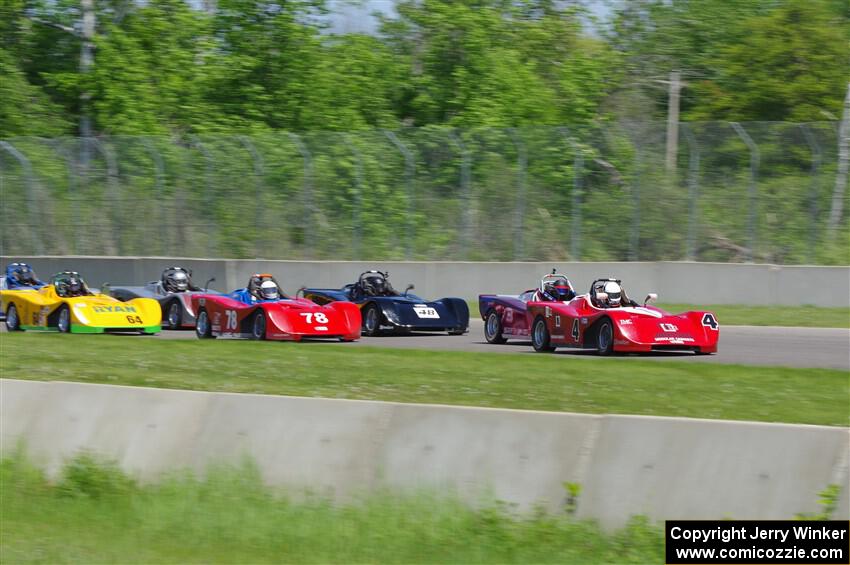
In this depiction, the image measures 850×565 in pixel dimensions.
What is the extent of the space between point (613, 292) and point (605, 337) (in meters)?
0.64

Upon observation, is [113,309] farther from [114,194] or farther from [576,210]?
[576,210]

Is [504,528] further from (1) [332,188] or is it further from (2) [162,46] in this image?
(2) [162,46]

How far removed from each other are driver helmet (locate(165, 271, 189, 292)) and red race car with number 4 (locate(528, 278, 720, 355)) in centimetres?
693

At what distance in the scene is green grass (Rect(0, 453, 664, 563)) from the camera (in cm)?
713

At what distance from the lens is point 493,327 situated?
18.7m

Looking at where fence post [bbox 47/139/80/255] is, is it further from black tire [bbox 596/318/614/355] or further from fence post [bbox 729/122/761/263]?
black tire [bbox 596/318/614/355]

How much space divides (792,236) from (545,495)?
1834cm

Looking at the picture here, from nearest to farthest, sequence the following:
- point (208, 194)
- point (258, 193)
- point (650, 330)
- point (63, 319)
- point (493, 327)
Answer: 1. point (650, 330)
2. point (493, 327)
3. point (63, 319)
4. point (258, 193)
5. point (208, 194)

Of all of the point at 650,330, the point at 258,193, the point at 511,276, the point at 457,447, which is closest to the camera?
the point at 457,447

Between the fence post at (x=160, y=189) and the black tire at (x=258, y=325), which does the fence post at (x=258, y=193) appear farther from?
the black tire at (x=258, y=325)

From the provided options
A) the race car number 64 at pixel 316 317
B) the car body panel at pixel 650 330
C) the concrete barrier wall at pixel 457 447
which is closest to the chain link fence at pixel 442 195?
the race car number 64 at pixel 316 317

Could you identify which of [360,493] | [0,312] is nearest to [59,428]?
[360,493]

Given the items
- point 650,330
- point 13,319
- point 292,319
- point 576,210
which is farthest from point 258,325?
point 576,210

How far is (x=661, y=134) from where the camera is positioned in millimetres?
26469
